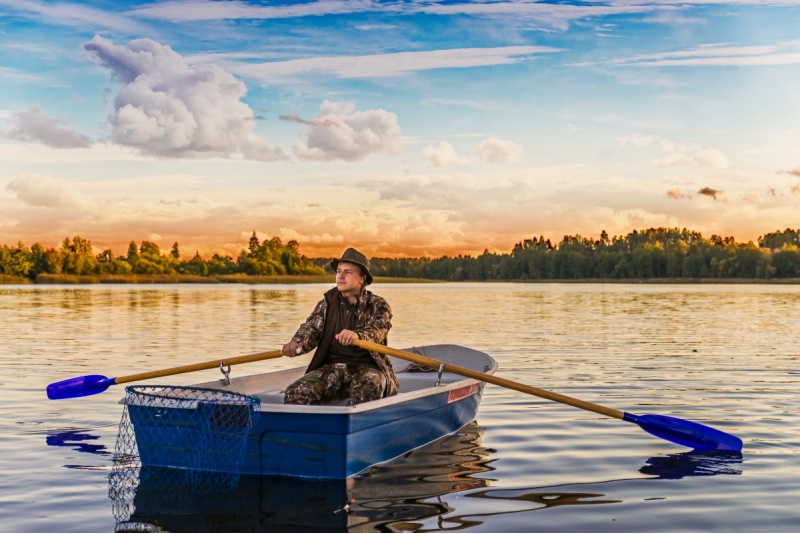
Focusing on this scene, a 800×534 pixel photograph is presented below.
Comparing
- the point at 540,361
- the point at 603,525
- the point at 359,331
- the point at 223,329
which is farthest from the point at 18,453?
the point at 223,329

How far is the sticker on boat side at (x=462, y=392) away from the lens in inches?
374

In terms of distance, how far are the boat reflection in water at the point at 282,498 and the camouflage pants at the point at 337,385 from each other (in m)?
0.68

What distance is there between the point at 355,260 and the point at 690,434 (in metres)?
3.81

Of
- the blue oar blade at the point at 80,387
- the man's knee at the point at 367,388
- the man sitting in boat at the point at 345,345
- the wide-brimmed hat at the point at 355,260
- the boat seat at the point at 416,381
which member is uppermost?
the wide-brimmed hat at the point at 355,260

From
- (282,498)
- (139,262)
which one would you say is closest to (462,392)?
(282,498)

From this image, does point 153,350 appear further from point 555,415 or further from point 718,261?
point 718,261

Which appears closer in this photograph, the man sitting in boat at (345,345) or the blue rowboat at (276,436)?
the blue rowboat at (276,436)

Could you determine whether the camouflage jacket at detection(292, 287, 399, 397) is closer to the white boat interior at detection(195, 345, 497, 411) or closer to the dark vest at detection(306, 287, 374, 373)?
the dark vest at detection(306, 287, 374, 373)

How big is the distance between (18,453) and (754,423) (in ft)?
26.3

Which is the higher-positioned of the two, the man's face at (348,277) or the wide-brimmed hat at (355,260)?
the wide-brimmed hat at (355,260)

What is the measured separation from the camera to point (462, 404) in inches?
394

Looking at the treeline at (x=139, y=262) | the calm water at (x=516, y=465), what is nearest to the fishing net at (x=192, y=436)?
the calm water at (x=516, y=465)

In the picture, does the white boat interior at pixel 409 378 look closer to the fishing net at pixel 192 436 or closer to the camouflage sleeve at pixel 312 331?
the fishing net at pixel 192 436

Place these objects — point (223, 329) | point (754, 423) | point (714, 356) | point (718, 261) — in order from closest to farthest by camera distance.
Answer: point (754, 423)
point (714, 356)
point (223, 329)
point (718, 261)
